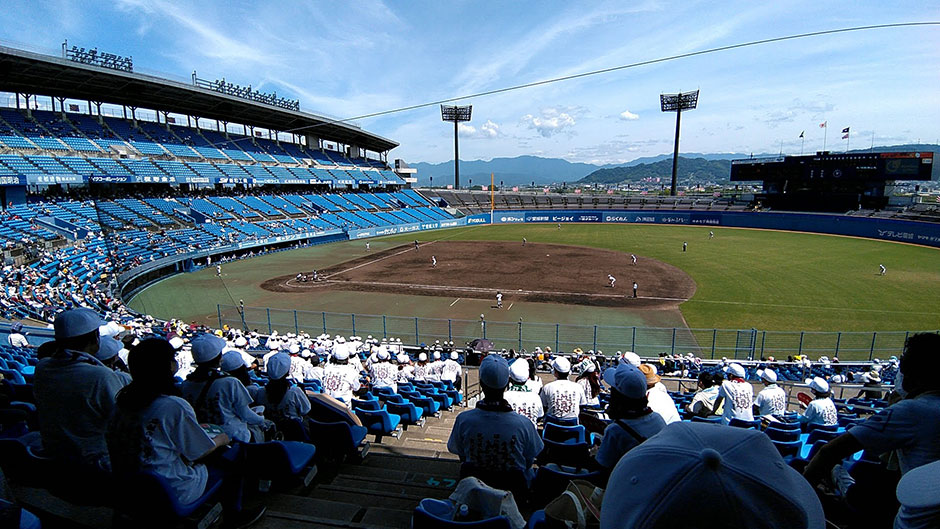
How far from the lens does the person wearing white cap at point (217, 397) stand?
4.12 meters

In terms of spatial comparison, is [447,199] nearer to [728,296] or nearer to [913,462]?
[728,296]

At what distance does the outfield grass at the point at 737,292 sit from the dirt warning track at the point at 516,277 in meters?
1.22

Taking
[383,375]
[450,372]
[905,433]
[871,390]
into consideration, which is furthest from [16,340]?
[871,390]

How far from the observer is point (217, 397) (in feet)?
13.6

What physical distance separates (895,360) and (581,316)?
36.3 ft

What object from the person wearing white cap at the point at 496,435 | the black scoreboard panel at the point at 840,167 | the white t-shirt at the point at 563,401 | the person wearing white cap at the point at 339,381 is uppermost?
the black scoreboard panel at the point at 840,167

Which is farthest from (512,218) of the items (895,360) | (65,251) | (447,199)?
(895,360)

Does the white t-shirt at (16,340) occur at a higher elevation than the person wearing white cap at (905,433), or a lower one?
lower

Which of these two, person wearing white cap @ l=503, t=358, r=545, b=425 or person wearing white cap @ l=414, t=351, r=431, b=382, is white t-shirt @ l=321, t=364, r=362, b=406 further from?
person wearing white cap @ l=503, t=358, r=545, b=425

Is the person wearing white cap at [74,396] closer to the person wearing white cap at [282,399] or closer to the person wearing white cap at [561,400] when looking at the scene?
the person wearing white cap at [282,399]

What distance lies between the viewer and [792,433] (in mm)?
5707

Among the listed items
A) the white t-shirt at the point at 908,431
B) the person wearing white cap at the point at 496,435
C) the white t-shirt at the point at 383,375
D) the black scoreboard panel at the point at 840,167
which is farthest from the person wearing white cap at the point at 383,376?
the black scoreboard panel at the point at 840,167

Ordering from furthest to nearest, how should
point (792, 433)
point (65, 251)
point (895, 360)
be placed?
point (65, 251) → point (895, 360) → point (792, 433)

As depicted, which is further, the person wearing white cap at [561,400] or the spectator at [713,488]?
the person wearing white cap at [561,400]
